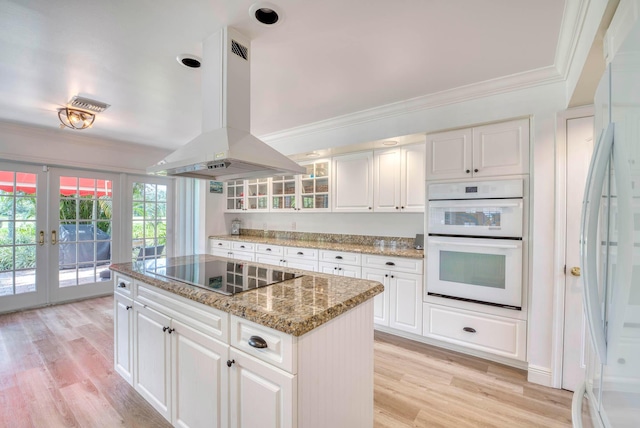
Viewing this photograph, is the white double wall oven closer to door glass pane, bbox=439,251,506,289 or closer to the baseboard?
door glass pane, bbox=439,251,506,289

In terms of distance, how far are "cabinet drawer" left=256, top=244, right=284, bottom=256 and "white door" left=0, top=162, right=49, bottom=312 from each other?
9.60 ft

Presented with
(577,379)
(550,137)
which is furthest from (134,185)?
(577,379)

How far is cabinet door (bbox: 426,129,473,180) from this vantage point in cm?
257

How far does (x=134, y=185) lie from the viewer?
15.5 feet

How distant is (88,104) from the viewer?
288cm

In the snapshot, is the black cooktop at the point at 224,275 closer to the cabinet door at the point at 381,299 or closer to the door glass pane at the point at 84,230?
the cabinet door at the point at 381,299

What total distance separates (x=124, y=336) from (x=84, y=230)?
121 inches

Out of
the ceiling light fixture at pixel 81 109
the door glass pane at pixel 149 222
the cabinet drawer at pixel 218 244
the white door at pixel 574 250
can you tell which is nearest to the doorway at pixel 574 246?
the white door at pixel 574 250

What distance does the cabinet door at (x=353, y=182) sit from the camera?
3412 millimetres

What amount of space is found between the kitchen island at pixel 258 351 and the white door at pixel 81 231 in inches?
127

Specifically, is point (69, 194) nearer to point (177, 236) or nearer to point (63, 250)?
point (63, 250)

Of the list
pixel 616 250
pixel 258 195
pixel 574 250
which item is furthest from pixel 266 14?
pixel 258 195

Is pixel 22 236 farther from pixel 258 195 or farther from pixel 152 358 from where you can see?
pixel 152 358

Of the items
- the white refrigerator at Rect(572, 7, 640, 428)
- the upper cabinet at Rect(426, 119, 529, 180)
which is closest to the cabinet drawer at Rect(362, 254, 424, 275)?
the upper cabinet at Rect(426, 119, 529, 180)
